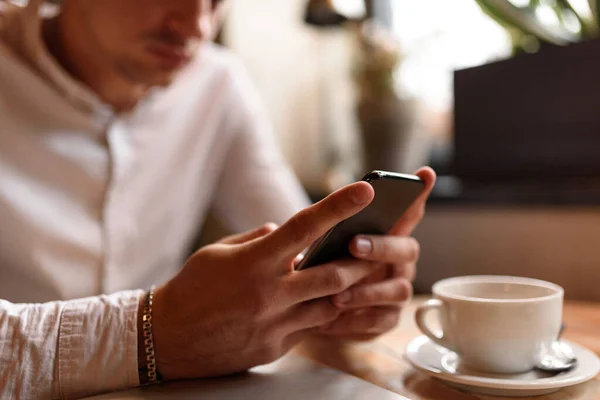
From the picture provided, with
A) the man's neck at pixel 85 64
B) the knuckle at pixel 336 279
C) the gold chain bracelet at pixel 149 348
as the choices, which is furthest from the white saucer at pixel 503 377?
the man's neck at pixel 85 64

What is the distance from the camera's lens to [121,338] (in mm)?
531

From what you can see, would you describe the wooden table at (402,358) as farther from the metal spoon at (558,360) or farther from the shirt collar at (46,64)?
the shirt collar at (46,64)

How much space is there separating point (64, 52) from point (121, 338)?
66 centimetres

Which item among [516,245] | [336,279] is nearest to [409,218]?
[336,279]

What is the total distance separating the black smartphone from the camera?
0.50 meters

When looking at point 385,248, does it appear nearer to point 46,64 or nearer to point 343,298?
point 343,298

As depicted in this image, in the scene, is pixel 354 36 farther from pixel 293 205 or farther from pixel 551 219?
pixel 551 219

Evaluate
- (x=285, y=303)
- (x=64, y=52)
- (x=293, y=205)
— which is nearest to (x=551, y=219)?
(x=293, y=205)

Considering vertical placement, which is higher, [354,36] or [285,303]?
[354,36]

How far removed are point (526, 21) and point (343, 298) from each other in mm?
663

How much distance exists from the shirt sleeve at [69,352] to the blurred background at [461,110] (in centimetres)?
74

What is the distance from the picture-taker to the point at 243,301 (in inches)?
20.2

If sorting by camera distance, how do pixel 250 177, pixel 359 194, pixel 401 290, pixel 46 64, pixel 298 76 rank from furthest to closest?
pixel 298 76 → pixel 250 177 → pixel 46 64 → pixel 401 290 → pixel 359 194

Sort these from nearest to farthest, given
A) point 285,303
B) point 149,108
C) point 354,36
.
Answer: point 285,303, point 149,108, point 354,36
